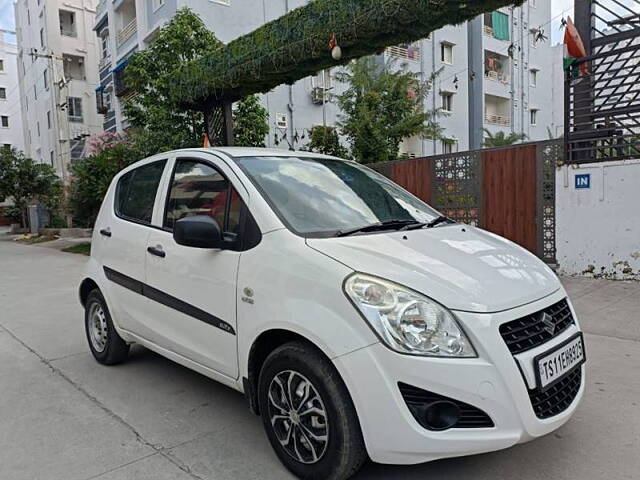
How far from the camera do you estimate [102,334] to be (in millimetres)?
4336

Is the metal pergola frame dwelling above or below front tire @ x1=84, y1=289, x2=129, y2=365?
above

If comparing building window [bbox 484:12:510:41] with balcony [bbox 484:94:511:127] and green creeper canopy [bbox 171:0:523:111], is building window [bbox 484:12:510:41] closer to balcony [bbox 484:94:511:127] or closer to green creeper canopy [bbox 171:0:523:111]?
balcony [bbox 484:94:511:127]

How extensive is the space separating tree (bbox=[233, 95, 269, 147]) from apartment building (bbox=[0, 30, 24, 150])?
43750 millimetres

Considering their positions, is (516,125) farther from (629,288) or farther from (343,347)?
(343,347)

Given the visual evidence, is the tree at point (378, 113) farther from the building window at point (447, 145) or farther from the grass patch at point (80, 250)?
the grass patch at point (80, 250)

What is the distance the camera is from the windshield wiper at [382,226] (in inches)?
108

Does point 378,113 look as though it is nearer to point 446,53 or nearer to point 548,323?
point 446,53

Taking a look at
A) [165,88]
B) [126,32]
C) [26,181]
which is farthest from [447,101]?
[26,181]

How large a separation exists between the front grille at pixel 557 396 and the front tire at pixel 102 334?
3273 mm

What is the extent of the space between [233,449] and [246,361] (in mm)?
571

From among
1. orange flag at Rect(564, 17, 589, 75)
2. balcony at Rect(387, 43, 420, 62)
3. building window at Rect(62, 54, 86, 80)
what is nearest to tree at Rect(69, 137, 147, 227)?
orange flag at Rect(564, 17, 589, 75)

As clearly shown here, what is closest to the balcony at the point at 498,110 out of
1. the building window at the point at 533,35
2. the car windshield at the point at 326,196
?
the building window at the point at 533,35

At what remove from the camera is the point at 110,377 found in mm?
4070

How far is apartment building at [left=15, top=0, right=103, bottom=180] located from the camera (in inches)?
1141
